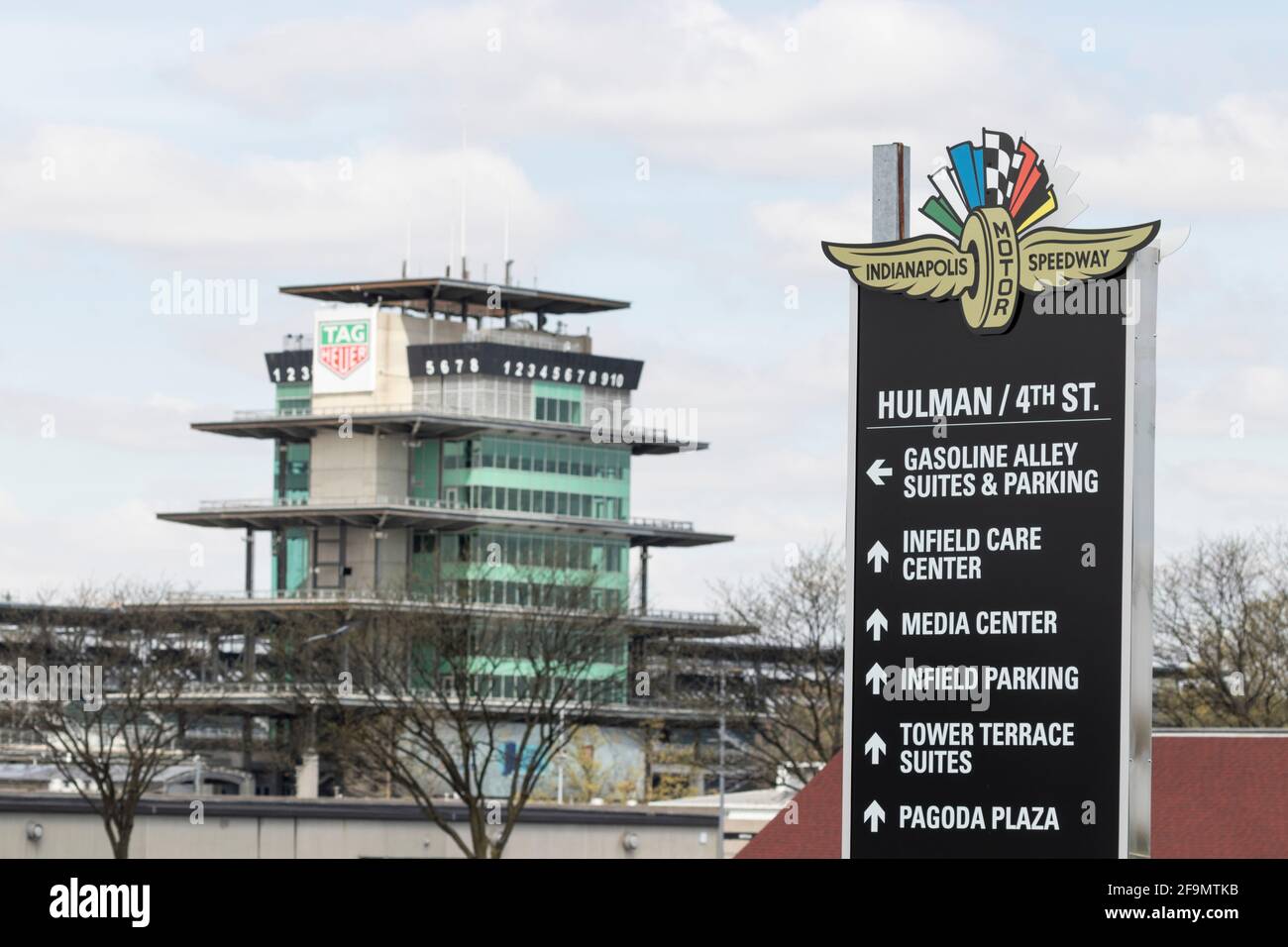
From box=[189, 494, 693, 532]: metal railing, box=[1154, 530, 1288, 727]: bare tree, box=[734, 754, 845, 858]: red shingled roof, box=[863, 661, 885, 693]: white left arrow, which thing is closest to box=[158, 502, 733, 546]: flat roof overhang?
box=[189, 494, 693, 532]: metal railing

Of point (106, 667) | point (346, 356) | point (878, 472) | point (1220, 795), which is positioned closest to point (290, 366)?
point (346, 356)

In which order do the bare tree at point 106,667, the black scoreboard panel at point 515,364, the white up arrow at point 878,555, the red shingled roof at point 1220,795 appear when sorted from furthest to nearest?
the black scoreboard panel at point 515,364
the bare tree at point 106,667
the red shingled roof at point 1220,795
the white up arrow at point 878,555

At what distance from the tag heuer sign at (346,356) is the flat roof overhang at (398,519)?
923 cm

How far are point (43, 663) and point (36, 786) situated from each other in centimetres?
1937

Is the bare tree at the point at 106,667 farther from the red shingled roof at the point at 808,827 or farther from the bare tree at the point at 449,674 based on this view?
the red shingled roof at the point at 808,827

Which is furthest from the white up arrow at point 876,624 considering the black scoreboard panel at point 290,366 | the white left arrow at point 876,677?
the black scoreboard panel at point 290,366

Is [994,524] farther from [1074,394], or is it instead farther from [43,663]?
[43,663]

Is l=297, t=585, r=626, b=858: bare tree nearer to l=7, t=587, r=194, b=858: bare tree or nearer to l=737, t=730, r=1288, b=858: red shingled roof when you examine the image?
l=7, t=587, r=194, b=858: bare tree

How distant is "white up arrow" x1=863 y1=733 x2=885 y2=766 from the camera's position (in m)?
20.7

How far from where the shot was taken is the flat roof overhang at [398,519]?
14438 cm

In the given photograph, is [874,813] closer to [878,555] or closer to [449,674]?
[878,555]

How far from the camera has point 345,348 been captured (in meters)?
152

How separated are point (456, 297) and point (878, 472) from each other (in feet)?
439
